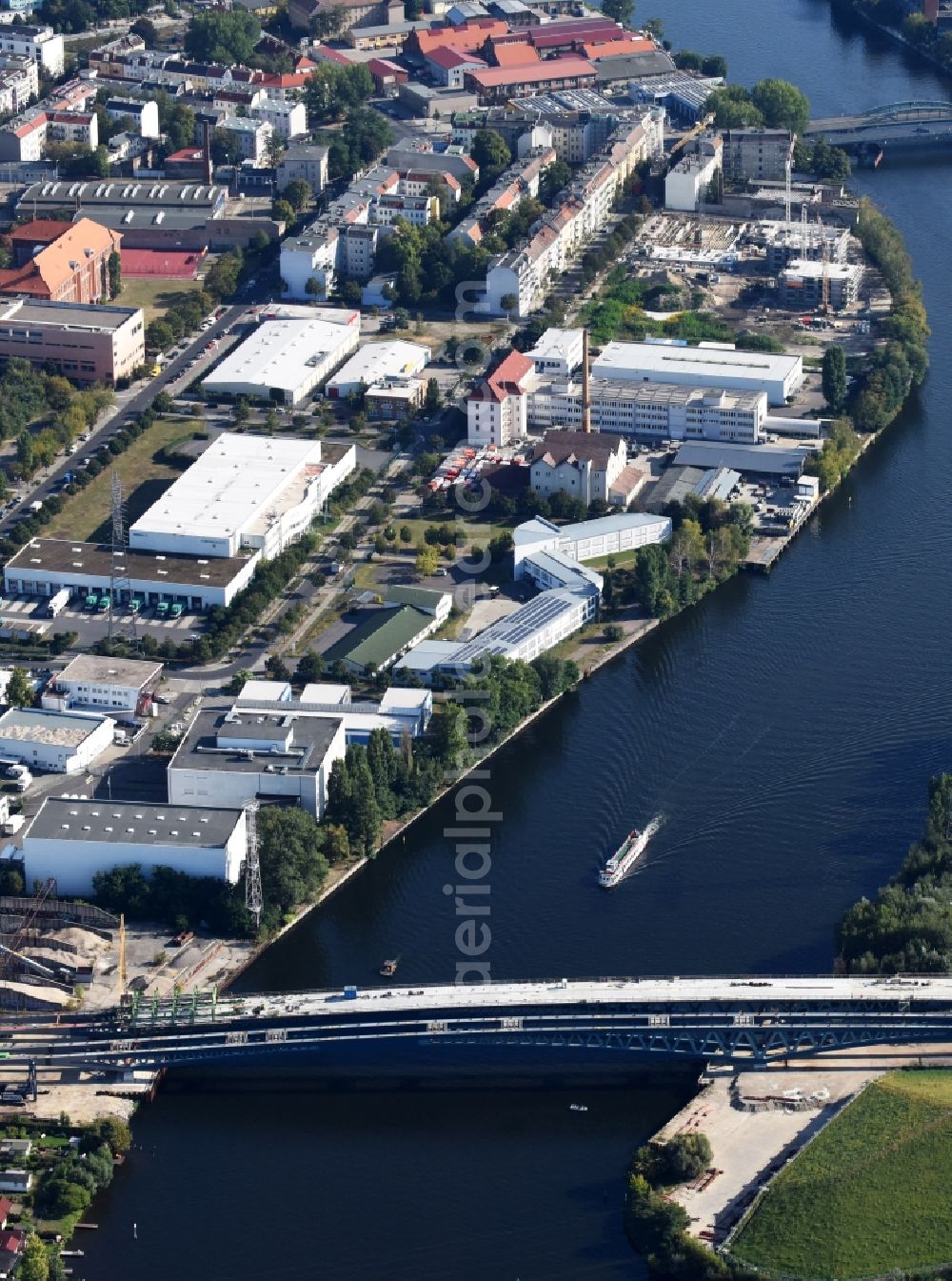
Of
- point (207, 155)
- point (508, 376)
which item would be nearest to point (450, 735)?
point (508, 376)

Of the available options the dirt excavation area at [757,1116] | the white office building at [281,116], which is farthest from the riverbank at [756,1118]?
the white office building at [281,116]

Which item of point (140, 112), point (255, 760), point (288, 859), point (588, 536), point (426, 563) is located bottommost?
point (288, 859)

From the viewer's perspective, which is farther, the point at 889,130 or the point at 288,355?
the point at 889,130

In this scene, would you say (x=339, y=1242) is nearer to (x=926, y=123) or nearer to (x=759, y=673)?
(x=759, y=673)

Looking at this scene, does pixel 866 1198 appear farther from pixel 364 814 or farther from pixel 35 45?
pixel 35 45

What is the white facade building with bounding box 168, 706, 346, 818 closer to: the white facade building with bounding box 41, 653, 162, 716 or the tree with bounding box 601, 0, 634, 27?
the white facade building with bounding box 41, 653, 162, 716

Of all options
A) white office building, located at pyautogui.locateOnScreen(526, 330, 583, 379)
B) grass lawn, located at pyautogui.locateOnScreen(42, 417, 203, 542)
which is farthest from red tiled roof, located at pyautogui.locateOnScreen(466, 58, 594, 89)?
grass lawn, located at pyautogui.locateOnScreen(42, 417, 203, 542)
